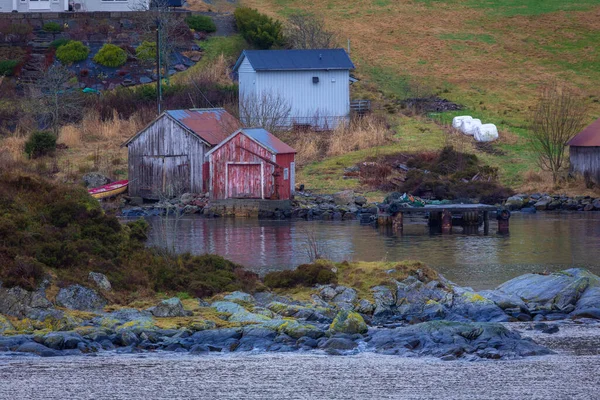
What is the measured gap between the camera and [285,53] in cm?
5841

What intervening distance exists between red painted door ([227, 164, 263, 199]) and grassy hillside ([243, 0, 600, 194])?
44.8 feet

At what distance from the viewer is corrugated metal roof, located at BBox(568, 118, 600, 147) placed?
45.3m

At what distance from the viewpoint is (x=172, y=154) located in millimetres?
44906

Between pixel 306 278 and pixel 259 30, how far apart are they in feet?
154

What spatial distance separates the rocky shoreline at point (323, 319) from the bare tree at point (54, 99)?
118 ft

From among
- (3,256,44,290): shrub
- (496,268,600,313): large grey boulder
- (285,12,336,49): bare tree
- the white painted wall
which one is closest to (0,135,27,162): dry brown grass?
the white painted wall

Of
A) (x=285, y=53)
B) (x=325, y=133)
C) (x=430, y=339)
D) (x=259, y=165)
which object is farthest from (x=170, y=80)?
(x=430, y=339)

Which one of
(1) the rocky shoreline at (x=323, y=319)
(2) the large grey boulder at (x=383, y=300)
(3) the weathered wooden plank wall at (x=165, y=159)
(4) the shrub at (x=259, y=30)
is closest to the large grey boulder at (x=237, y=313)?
(1) the rocky shoreline at (x=323, y=319)

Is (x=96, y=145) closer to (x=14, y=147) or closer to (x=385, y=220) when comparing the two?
(x=14, y=147)

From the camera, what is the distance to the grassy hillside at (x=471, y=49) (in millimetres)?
64188

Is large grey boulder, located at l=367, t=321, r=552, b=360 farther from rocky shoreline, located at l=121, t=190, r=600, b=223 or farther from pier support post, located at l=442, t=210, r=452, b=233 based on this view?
rocky shoreline, located at l=121, t=190, r=600, b=223

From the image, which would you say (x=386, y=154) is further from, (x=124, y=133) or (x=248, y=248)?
(x=248, y=248)

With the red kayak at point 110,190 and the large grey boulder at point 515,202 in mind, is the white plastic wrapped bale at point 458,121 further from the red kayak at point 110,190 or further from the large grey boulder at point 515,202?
the red kayak at point 110,190

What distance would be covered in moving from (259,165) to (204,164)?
3.30 metres
